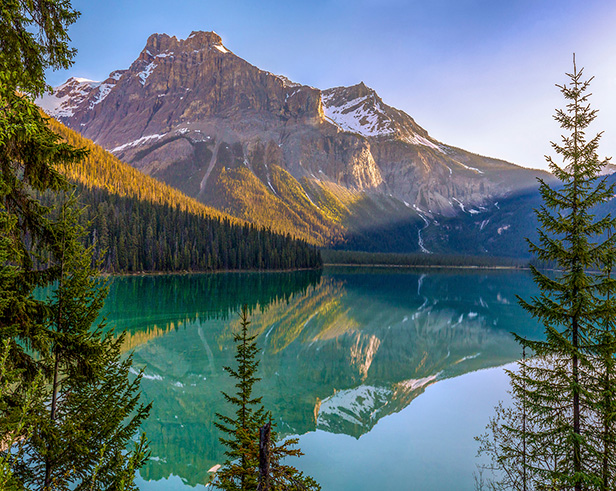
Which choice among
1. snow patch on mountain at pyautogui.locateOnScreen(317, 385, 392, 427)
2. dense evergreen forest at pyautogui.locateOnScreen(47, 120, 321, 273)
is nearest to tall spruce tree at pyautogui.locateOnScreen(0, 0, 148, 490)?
snow patch on mountain at pyautogui.locateOnScreen(317, 385, 392, 427)

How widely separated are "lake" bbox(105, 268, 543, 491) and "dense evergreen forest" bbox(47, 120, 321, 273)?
140 feet

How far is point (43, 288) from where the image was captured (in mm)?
4945

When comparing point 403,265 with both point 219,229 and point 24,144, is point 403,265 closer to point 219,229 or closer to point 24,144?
point 219,229

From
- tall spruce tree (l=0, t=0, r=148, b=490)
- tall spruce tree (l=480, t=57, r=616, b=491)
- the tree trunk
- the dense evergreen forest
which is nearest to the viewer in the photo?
the tree trunk

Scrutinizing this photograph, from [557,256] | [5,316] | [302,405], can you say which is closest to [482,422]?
[302,405]

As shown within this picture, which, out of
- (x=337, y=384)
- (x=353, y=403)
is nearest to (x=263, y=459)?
(x=353, y=403)

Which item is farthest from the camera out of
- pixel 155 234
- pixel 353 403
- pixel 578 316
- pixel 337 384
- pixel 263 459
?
pixel 155 234

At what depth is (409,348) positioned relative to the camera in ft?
105

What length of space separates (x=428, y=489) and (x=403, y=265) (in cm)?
19382

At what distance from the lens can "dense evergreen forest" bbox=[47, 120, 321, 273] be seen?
8538 centimetres

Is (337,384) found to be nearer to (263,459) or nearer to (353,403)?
(353,403)

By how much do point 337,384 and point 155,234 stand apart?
8533cm

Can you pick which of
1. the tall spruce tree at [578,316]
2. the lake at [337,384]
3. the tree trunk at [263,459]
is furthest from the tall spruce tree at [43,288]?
the tall spruce tree at [578,316]

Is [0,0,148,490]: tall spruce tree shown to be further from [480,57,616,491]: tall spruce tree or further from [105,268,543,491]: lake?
[480,57,616,491]: tall spruce tree
